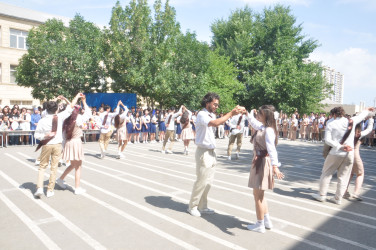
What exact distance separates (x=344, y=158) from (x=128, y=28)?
19806 millimetres

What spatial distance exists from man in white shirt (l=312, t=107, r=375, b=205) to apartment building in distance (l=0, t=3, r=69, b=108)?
3059cm

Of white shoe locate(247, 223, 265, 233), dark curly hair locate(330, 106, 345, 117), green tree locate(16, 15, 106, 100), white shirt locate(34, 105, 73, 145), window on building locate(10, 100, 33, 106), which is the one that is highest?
green tree locate(16, 15, 106, 100)

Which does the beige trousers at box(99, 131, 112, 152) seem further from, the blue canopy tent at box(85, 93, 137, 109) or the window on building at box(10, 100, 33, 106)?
the window on building at box(10, 100, 33, 106)

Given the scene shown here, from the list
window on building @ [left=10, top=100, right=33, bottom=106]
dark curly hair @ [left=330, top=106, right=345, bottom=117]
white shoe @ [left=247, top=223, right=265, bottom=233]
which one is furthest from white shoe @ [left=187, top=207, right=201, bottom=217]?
window on building @ [left=10, top=100, right=33, bottom=106]

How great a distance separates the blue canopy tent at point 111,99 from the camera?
2027 centimetres

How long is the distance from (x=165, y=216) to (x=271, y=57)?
34.9m

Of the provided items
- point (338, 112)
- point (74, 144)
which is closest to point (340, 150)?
point (338, 112)

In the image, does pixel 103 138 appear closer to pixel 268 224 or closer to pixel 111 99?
pixel 268 224

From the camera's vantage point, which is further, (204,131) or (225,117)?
(204,131)

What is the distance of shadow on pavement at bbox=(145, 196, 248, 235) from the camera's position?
4784mm

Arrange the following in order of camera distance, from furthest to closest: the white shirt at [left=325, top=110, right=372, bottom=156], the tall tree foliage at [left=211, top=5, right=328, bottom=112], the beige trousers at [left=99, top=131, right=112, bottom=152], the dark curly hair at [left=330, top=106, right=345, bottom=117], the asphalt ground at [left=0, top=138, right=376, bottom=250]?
the tall tree foliage at [left=211, top=5, right=328, bottom=112] < the beige trousers at [left=99, top=131, right=112, bottom=152] < the dark curly hair at [left=330, top=106, right=345, bottom=117] < the white shirt at [left=325, top=110, right=372, bottom=156] < the asphalt ground at [left=0, top=138, right=376, bottom=250]

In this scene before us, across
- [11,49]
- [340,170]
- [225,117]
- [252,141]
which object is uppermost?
[11,49]

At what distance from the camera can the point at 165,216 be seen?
513cm

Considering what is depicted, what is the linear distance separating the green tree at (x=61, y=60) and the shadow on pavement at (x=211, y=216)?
19.0 meters
